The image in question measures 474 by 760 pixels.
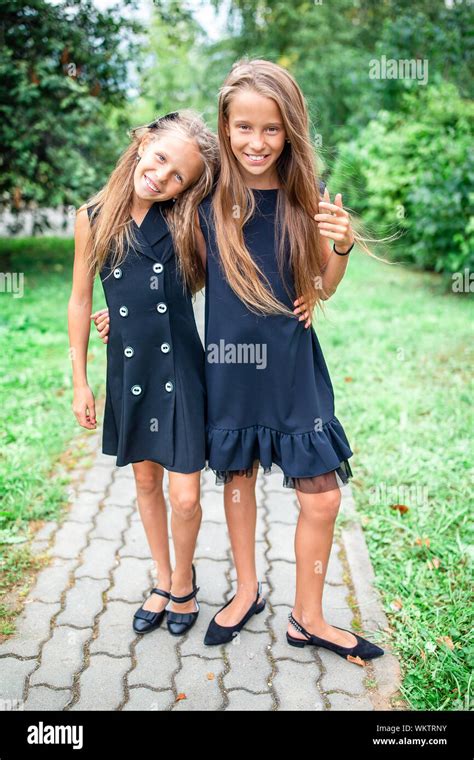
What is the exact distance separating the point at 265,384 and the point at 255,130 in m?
0.79

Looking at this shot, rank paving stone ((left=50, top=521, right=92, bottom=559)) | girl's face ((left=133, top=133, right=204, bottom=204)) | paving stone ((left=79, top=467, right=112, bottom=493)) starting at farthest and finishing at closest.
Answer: paving stone ((left=79, top=467, right=112, bottom=493))
paving stone ((left=50, top=521, right=92, bottom=559))
girl's face ((left=133, top=133, right=204, bottom=204))

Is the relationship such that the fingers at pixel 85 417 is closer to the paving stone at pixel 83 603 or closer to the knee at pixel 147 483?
the knee at pixel 147 483

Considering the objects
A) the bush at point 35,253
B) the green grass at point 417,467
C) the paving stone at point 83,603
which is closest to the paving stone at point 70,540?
the paving stone at point 83,603

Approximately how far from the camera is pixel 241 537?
99.3 inches

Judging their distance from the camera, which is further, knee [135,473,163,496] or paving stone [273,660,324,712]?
knee [135,473,163,496]

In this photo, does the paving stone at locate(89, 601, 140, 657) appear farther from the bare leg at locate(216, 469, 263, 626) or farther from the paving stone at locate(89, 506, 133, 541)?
the paving stone at locate(89, 506, 133, 541)

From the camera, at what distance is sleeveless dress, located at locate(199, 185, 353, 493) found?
7.22ft

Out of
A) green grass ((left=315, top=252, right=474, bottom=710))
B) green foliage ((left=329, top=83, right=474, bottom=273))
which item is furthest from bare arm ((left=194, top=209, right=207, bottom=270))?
green foliage ((left=329, top=83, right=474, bottom=273))

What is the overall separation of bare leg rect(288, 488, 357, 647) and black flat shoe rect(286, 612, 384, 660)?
0.01 metres

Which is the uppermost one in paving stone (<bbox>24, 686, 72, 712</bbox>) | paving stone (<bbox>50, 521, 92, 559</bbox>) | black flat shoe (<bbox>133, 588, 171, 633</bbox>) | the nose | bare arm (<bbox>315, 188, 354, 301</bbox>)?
the nose

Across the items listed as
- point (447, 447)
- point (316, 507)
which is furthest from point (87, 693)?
point (447, 447)

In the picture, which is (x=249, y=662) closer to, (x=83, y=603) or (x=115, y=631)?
(x=115, y=631)

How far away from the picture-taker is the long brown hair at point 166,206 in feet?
7.22

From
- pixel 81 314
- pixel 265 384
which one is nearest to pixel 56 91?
pixel 81 314
